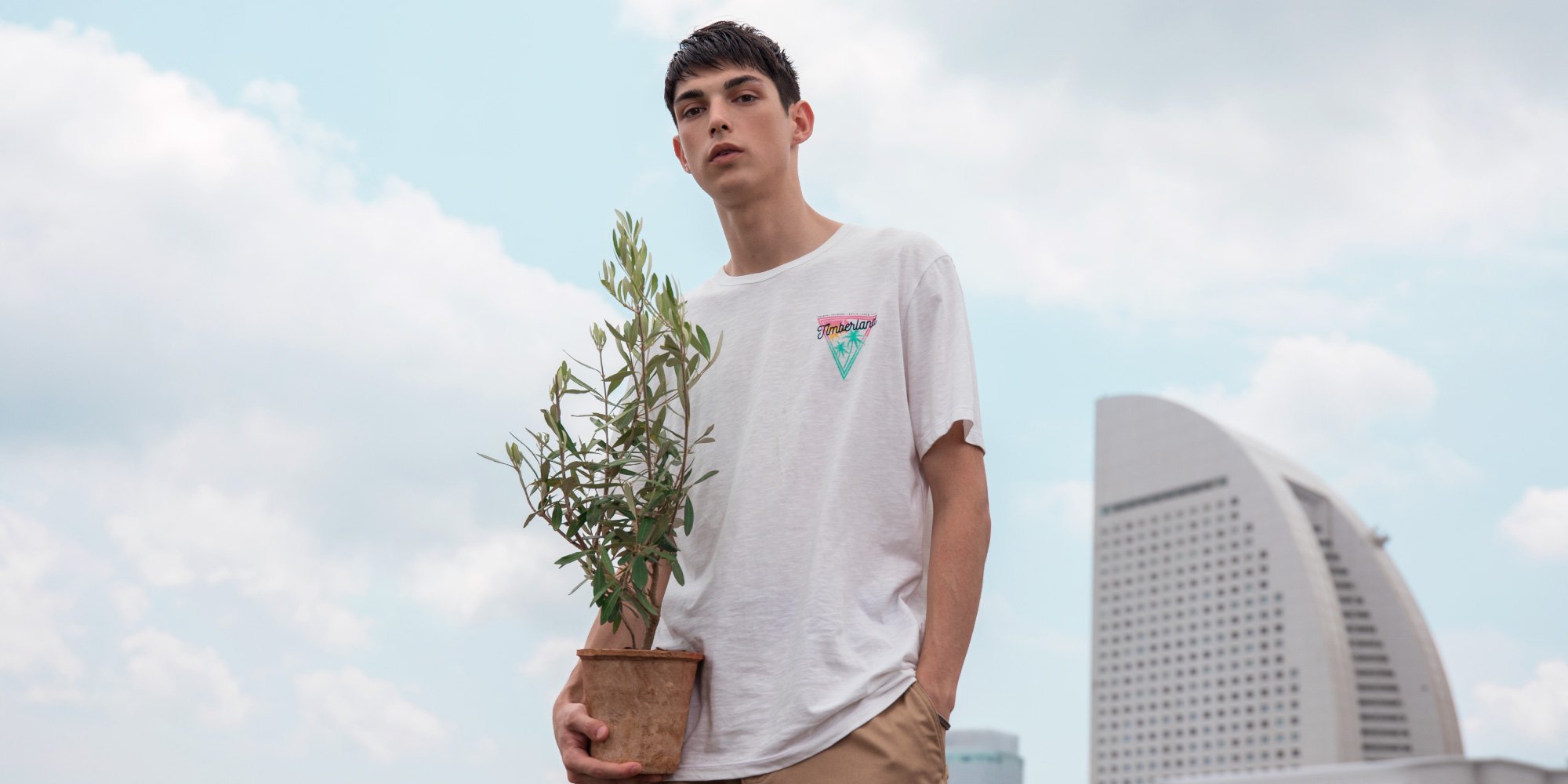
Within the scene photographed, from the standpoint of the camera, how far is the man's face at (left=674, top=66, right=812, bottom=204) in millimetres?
1600

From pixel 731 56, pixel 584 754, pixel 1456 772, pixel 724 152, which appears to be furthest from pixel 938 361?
pixel 1456 772

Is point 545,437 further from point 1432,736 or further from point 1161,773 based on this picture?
point 1432,736

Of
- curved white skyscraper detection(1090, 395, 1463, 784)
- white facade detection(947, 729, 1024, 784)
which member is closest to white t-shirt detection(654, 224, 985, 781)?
curved white skyscraper detection(1090, 395, 1463, 784)

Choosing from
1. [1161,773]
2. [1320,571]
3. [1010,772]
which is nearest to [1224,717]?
[1161,773]

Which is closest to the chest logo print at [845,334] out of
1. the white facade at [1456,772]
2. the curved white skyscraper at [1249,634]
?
the white facade at [1456,772]

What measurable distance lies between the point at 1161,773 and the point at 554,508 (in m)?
44.7

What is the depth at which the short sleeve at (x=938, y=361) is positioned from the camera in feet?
4.87

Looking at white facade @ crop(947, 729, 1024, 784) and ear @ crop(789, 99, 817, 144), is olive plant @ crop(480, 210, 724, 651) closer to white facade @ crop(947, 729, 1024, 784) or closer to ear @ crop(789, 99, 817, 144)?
ear @ crop(789, 99, 817, 144)

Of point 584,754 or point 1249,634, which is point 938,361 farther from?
point 1249,634

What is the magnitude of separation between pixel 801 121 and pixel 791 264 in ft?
0.72

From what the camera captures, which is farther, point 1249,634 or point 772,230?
point 1249,634

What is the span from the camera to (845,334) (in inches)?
61.0

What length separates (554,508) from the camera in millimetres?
1503

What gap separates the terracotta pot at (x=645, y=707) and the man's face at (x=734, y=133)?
2.01 feet
